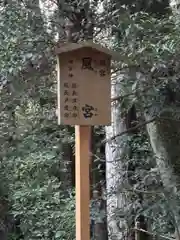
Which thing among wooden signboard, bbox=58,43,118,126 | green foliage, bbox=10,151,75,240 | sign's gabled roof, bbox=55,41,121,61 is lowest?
green foliage, bbox=10,151,75,240

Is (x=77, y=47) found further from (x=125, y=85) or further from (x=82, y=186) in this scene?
(x=82, y=186)

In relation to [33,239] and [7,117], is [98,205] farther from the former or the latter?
[33,239]

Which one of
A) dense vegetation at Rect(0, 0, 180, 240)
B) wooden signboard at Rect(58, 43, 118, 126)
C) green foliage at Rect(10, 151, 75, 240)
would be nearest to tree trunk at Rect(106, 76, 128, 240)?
dense vegetation at Rect(0, 0, 180, 240)

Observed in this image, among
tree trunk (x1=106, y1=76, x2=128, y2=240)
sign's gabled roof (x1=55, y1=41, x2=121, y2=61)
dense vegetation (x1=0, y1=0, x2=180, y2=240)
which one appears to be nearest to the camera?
sign's gabled roof (x1=55, y1=41, x2=121, y2=61)

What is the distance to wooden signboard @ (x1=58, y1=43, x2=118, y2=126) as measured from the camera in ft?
6.67

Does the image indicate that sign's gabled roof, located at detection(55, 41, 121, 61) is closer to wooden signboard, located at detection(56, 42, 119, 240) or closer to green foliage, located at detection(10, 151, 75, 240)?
wooden signboard, located at detection(56, 42, 119, 240)

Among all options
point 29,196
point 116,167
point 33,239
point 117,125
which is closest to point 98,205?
point 116,167

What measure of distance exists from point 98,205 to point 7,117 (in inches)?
50.2

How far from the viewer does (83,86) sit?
207cm

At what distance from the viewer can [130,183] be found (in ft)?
10.1

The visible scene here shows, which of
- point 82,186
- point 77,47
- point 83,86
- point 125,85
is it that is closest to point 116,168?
point 125,85

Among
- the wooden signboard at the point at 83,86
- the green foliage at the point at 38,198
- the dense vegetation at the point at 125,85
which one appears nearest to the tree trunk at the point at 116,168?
the dense vegetation at the point at 125,85

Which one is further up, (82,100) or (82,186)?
(82,100)

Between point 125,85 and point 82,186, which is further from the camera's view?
point 125,85
